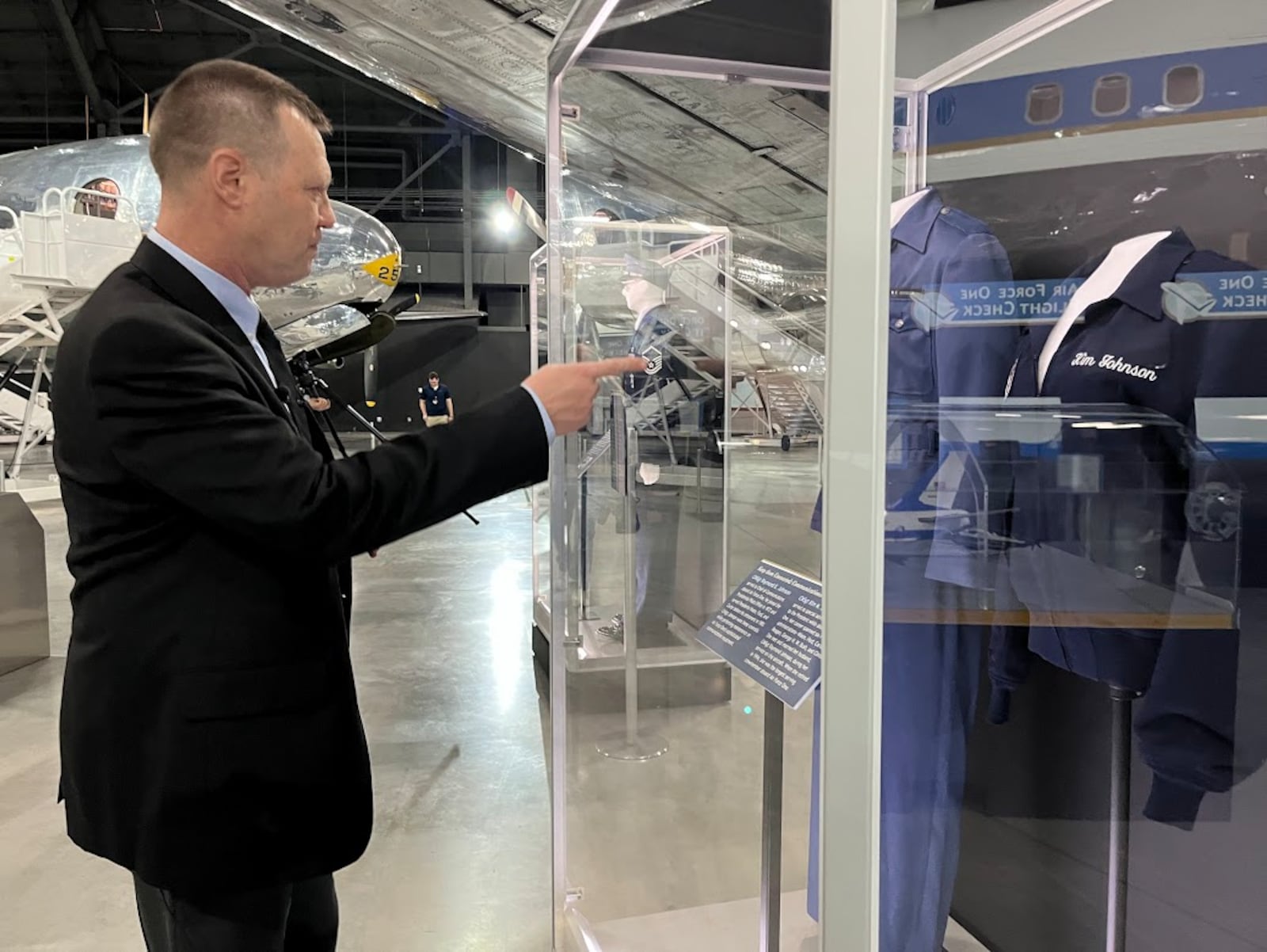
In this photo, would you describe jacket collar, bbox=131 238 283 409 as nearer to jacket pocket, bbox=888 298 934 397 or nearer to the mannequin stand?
jacket pocket, bbox=888 298 934 397

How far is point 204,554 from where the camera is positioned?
938mm

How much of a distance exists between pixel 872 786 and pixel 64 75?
65.7 feet

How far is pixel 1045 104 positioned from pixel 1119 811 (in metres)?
1.31

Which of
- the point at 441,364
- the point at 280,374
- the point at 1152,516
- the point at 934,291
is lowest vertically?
the point at 1152,516

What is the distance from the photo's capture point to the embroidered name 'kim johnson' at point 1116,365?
1.20m

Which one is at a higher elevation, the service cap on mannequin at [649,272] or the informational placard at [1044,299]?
the service cap on mannequin at [649,272]

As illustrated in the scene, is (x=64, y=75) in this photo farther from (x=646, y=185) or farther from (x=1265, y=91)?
(x=1265, y=91)

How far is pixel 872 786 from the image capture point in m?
0.78

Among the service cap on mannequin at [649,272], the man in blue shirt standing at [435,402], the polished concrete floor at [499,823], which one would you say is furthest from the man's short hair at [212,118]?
the man in blue shirt standing at [435,402]

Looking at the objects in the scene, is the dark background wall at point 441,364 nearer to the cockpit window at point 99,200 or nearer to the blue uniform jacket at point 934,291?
the cockpit window at point 99,200

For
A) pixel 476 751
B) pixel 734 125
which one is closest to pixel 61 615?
pixel 476 751

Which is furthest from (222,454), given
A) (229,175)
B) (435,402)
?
(435,402)

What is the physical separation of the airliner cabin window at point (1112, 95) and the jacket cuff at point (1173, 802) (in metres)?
1.18

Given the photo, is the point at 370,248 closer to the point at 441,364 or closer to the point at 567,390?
the point at 567,390
